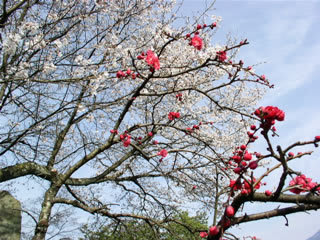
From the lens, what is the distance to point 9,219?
250 inches

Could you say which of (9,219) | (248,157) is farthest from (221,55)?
(9,219)

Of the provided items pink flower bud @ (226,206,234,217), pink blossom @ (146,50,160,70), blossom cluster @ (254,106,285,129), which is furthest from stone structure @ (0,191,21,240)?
blossom cluster @ (254,106,285,129)

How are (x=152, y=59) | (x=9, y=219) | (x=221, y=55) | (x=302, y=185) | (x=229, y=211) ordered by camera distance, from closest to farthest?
1. (x=229, y=211)
2. (x=302, y=185)
3. (x=152, y=59)
4. (x=221, y=55)
5. (x=9, y=219)

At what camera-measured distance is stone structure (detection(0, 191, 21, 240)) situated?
6.14 m

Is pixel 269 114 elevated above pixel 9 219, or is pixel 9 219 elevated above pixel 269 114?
pixel 9 219

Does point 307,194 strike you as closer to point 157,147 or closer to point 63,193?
point 157,147

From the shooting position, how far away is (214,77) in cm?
789

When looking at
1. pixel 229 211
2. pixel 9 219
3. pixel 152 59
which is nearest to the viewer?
pixel 229 211

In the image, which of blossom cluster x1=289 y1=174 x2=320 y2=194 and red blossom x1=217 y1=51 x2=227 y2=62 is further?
red blossom x1=217 y1=51 x2=227 y2=62

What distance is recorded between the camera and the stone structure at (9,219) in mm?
6145

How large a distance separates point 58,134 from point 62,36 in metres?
2.74

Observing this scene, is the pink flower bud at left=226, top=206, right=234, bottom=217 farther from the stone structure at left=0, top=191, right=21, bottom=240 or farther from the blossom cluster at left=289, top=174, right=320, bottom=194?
the stone structure at left=0, top=191, right=21, bottom=240

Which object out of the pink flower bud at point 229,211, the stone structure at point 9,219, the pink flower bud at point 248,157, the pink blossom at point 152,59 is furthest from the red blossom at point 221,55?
the stone structure at point 9,219

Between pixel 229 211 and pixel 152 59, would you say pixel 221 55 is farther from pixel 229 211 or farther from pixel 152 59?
pixel 229 211
